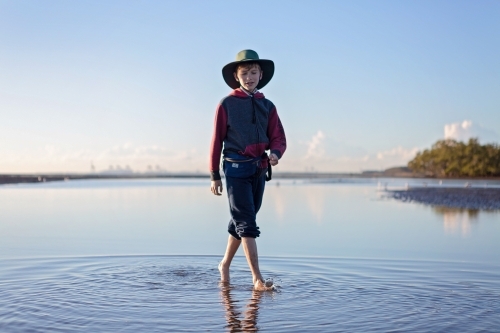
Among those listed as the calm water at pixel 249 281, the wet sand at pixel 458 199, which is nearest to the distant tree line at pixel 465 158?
the wet sand at pixel 458 199

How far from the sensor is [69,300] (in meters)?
4.77

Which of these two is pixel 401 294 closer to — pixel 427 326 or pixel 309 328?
pixel 427 326

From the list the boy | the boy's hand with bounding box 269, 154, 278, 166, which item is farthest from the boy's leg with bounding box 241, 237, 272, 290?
the boy's hand with bounding box 269, 154, 278, 166

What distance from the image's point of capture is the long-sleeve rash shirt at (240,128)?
5441 mm

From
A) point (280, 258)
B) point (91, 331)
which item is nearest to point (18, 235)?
point (280, 258)

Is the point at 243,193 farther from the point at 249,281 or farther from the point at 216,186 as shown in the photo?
the point at 249,281

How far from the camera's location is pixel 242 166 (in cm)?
545

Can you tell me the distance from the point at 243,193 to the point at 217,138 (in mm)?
492

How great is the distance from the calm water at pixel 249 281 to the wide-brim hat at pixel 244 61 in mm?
1682

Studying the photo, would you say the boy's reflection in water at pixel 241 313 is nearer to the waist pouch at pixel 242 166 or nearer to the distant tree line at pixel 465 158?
the waist pouch at pixel 242 166

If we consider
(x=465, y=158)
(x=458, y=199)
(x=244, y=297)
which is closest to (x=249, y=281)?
(x=244, y=297)

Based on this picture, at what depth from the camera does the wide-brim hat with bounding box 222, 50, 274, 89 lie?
214 inches

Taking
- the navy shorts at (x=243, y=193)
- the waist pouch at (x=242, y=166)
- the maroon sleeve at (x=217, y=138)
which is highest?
the maroon sleeve at (x=217, y=138)

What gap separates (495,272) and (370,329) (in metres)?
2.93
